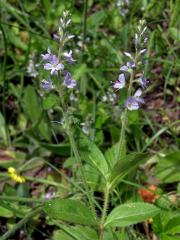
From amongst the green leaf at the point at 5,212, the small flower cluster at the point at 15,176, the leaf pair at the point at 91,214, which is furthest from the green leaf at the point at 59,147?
the leaf pair at the point at 91,214

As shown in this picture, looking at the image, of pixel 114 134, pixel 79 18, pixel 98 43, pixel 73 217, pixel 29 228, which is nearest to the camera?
pixel 73 217

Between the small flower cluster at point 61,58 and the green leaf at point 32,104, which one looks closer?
the small flower cluster at point 61,58

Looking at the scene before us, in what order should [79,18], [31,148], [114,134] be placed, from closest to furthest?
1. [114,134]
2. [31,148]
3. [79,18]

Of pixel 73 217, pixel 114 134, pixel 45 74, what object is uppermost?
pixel 45 74

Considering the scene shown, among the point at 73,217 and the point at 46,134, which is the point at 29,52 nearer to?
the point at 46,134

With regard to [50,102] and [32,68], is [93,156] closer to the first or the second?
[50,102]

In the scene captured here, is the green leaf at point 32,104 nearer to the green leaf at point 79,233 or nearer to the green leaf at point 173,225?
the green leaf at point 79,233

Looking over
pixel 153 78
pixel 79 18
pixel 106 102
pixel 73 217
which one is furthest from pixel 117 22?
pixel 73 217
